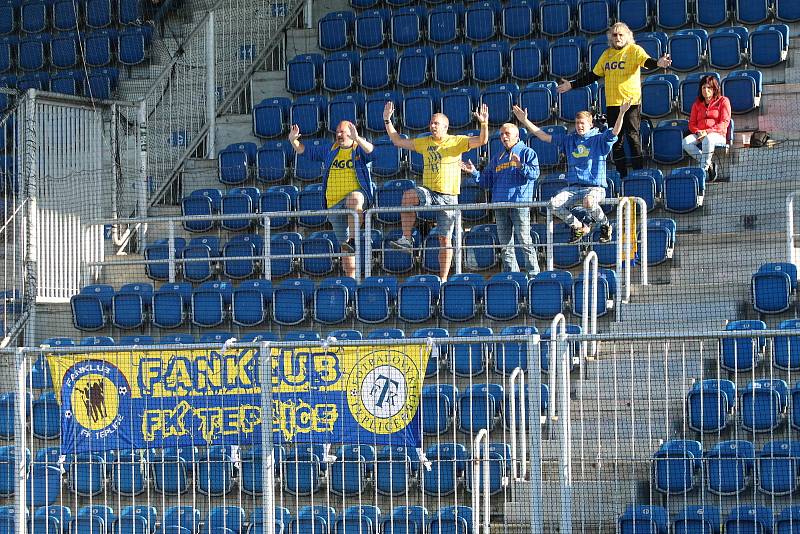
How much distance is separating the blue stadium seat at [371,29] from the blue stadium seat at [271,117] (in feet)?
5.04

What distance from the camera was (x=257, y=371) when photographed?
1144cm

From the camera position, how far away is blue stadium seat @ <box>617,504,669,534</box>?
37.3 feet

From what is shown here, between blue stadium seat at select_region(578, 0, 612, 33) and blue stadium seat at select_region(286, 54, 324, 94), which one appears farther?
blue stadium seat at select_region(286, 54, 324, 94)

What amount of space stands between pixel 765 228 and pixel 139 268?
702 cm

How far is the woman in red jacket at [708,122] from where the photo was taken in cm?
1694

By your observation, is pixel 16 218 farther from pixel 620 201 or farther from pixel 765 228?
pixel 765 228

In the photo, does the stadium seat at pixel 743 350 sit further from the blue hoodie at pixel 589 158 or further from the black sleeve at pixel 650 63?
the black sleeve at pixel 650 63

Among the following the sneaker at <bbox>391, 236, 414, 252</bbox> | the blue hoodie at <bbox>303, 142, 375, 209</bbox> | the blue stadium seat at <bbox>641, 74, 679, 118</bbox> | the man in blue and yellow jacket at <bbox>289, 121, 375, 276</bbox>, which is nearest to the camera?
the sneaker at <bbox>391, 236, 414, 252</bbox>

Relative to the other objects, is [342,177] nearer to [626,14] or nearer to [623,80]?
[623,80]

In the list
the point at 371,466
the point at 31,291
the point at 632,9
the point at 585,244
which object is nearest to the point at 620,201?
the point at 585,244

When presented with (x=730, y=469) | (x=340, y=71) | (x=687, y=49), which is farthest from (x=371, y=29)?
(x=730, y=469)

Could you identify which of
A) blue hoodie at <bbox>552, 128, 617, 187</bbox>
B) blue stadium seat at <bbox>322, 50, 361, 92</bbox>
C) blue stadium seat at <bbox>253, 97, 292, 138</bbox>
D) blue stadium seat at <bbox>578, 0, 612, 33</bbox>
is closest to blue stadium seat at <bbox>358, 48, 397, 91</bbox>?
blue stadium seat at <bbox>322, 50, 361, 92</bbox>

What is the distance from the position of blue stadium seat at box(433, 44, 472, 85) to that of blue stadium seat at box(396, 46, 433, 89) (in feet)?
0.41

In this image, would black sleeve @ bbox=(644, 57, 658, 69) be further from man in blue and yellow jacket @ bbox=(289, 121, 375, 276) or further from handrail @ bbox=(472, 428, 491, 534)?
handrail @ bbox=(472, 428, 491, 534)
